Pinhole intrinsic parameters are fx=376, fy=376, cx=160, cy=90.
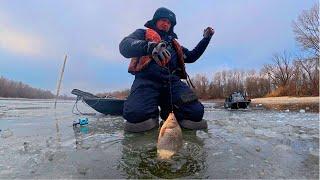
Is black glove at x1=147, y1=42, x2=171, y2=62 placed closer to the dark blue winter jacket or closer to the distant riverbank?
the dark blue winter jacket

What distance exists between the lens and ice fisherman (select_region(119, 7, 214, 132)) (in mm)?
4680

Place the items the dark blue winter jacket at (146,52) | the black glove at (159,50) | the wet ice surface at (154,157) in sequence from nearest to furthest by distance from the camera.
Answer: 1. the wet ice surface at (154,157)
2. the black glove at (159,50)
3. the dark blue winter jacket at (146,52)

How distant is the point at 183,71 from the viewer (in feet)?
17.7

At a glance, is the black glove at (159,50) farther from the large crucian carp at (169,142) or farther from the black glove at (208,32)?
the black glove at (208,32)

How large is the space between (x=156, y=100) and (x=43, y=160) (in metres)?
2.13

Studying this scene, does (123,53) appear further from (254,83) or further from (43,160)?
(254,83)

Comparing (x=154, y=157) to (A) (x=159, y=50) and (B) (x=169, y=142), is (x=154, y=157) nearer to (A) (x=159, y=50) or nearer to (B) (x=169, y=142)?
(B) (x=169, y=142)

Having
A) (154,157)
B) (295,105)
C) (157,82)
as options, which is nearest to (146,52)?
(157,82)

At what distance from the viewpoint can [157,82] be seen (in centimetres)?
499

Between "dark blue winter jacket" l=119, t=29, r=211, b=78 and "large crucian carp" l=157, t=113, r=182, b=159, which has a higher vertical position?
"dark blue winter jacket" l=119, t=29, r=211, b=78

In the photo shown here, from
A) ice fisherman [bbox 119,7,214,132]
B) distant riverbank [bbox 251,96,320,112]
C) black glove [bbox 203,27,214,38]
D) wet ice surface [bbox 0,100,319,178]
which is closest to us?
wet ice surface [bbox 0,100,319,178]

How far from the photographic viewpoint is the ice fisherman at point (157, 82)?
468 cm

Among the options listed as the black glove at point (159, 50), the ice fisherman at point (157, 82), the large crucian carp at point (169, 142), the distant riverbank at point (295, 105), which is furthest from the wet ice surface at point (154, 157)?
the distant riverbank at point (295, 105)

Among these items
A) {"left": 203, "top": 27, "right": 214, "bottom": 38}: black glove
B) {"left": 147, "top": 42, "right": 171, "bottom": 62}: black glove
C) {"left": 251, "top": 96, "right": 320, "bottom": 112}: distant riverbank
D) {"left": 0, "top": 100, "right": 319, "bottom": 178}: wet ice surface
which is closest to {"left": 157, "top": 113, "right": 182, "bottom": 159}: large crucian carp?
{"left": 0, "top": 100, "right": 319, "bottom": 178}: wet ice surface
